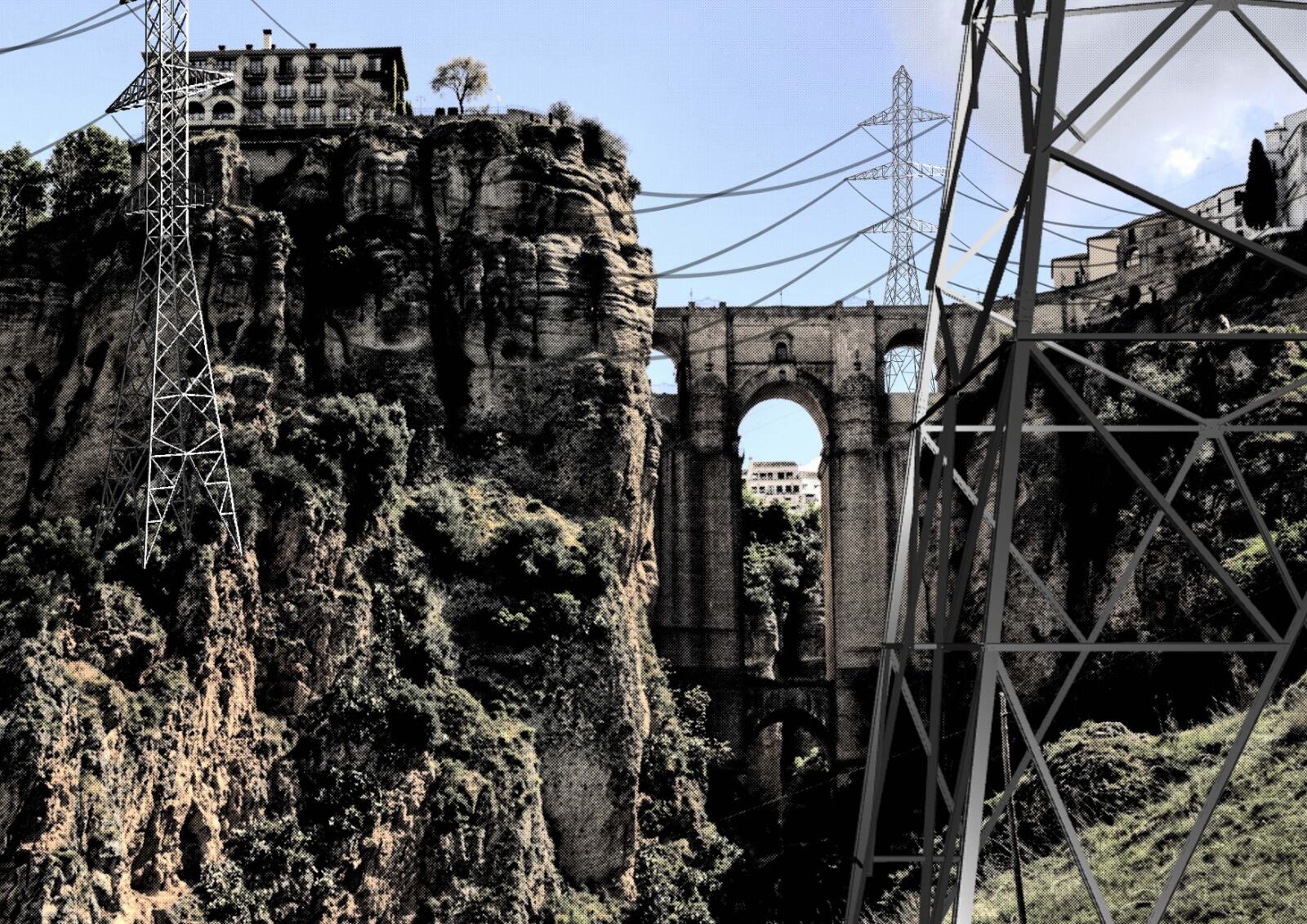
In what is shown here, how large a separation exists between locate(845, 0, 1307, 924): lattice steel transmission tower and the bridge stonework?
9.71ft

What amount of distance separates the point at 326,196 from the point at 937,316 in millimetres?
45913

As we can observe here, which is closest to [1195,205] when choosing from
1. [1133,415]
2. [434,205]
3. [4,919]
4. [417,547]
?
[1133,415]

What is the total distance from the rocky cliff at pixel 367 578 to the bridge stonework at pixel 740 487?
18.6 feet

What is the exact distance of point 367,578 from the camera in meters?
58.6

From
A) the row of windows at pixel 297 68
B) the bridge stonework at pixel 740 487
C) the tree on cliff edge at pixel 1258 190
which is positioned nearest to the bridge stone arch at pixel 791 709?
the bridge stonework at pixel 740 487

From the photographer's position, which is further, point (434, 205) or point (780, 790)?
point (780, 790)

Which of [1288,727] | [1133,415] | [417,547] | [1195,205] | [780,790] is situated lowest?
[780,790]

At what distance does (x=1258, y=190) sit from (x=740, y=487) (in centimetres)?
2620

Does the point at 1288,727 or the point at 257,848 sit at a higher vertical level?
the point at 1288,727

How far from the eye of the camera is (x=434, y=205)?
6731cm

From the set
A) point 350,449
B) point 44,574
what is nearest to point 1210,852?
point 350,449

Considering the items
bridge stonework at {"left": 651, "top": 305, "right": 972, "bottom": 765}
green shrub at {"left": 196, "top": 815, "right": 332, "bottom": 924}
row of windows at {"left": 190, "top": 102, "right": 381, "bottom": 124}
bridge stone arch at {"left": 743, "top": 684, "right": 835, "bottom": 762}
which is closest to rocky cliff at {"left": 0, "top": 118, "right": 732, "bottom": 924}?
green shrub at {"left": 196, "top": 815, "right": 332, "bottom": 924}

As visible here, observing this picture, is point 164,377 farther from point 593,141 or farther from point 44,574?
point 593,141

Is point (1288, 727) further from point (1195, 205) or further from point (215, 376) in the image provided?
point (1195, 205)
